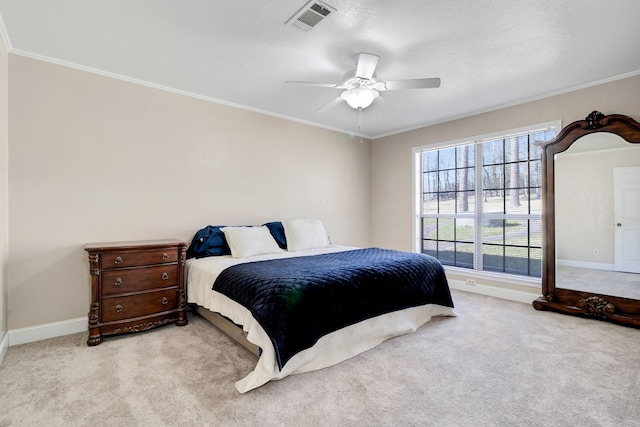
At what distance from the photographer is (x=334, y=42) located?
247cm

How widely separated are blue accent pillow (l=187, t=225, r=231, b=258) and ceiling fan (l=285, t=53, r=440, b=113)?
1869 millimetres

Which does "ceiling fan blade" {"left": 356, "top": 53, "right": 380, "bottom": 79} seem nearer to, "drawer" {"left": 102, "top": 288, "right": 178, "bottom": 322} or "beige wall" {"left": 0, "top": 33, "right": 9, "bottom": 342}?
"drawer" {"left": 102, "top": 288, "right": 178, "bottom": 322}

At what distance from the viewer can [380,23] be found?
7.30 ft

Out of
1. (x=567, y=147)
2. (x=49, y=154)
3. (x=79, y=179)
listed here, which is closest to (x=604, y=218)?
(x=567, y=147)

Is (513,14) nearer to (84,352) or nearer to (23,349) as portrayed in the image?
(84,352)

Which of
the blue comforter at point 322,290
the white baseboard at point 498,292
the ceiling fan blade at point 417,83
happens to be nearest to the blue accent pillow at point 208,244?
the blue comforter at point 322,290

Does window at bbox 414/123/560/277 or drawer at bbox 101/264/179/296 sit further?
window at bbox 414/123/560/277

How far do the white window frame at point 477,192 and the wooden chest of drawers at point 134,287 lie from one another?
3.58 meters

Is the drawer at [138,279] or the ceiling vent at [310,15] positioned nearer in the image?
the ceiling vent at [310,15]

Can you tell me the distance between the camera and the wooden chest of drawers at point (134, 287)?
259 cm

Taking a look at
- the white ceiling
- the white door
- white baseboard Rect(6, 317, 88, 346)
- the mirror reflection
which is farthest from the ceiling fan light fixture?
white baseboard Rect(6, 317, 88, 346)

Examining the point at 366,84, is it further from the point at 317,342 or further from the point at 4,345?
the point at 4,345

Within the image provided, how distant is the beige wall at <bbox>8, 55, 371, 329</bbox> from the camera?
268cm

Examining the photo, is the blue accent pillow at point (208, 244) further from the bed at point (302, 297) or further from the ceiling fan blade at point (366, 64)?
→ the ceiling fan blade at point (366, 64)
